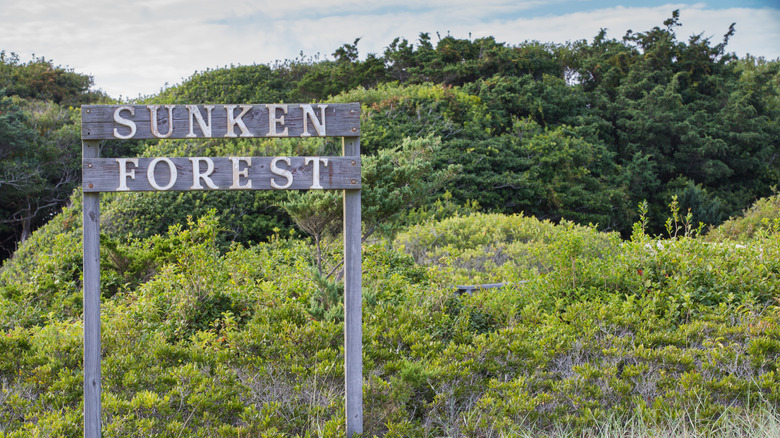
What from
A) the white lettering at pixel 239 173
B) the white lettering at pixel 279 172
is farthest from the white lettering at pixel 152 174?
the white lettering at pixel 279 172

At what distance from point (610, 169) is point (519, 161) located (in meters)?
4.82

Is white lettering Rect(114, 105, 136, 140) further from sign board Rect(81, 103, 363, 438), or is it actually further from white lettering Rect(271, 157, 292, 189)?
white lettering Rect(271, 157, 292, 189)

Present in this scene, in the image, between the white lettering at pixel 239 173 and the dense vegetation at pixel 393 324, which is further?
the dense vegetation at pixel 393 324

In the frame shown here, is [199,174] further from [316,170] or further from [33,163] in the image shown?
[33,163]

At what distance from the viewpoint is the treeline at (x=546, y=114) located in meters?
14.8

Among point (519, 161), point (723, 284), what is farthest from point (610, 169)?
point (723, 284)

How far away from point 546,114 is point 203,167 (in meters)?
17.2

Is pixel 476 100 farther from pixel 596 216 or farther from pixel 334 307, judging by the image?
pixel 334 307

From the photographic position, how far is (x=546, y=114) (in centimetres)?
1919

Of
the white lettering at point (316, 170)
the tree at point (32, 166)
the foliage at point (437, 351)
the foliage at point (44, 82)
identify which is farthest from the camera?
the foliage at point (44, 82)

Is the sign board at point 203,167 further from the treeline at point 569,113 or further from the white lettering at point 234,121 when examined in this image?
the treeline at point 569,113

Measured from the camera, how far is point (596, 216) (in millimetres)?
16328

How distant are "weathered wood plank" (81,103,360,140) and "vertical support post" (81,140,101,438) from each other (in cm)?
20

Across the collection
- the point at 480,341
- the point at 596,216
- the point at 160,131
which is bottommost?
the point at 596,216
